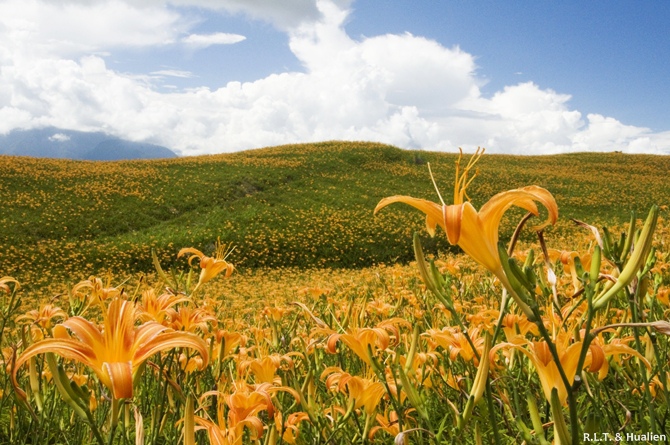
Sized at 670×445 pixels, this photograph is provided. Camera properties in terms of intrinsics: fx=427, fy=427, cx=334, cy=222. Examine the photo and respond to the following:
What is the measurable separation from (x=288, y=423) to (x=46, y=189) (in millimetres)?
19244

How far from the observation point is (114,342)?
0.90 meters

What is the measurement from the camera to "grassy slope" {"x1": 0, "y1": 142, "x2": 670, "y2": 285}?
43.5 feet

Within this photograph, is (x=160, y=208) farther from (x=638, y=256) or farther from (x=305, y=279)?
(x=638, y=256)

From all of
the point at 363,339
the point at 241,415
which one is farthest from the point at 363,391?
the point at 241,415

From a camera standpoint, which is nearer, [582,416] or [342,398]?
[342,398]

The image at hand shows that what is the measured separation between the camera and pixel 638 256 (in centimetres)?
72

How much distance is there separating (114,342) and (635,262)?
0.99m

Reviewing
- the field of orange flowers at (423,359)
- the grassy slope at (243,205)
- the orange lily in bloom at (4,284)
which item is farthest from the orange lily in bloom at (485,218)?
the grassy slope at (243,205)

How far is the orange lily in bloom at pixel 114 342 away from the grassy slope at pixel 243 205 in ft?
29.1

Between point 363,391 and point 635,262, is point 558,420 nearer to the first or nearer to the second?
point 635,262

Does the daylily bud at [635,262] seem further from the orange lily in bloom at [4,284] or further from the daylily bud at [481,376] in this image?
the orange lily in bloom at [4,284]

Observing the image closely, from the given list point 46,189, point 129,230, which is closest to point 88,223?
point 129,230

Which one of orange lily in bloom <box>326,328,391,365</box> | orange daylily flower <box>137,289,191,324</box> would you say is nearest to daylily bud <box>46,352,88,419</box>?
orange daylily flower <box>137,289,191,324</box>

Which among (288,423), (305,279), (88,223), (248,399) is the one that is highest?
(248,399)
